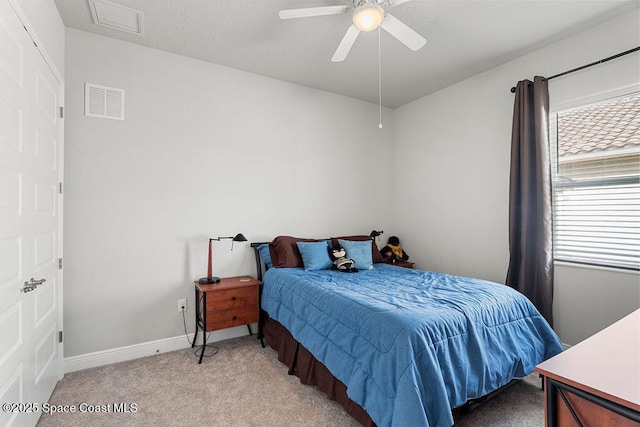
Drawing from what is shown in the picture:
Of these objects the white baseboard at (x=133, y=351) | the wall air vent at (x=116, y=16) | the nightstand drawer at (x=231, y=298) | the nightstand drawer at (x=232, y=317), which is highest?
the wall air vent at (x=116, y=16)

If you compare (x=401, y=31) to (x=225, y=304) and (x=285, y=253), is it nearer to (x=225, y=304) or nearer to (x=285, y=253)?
(x=285, y=253)

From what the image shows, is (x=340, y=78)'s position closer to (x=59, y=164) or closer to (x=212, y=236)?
(x=212, y=236)

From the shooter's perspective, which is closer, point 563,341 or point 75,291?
point 75,291

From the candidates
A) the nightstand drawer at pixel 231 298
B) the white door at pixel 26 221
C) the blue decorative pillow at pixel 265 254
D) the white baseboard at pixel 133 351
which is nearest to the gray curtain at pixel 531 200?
the blue decorative pillow at pixel 265 254

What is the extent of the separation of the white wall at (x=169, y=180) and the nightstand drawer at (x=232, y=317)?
1.42 ft

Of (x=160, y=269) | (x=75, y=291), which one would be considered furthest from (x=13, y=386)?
(x=160, y=269)

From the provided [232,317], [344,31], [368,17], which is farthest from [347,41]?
[232,317]

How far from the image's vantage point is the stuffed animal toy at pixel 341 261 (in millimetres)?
3070

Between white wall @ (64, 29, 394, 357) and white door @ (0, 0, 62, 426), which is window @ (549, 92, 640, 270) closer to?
white wall @ (64, 29, 394, 357)

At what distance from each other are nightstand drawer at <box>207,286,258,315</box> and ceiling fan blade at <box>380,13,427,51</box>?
2365 millimetres

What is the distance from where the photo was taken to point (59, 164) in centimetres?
234

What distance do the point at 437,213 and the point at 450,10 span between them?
2190 millimetres

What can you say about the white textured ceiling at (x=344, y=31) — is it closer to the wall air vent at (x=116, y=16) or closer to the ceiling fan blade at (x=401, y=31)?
the wall air vent at (x=116, y=16)

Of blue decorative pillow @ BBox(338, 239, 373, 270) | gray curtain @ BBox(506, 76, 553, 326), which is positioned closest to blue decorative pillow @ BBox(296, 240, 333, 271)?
blue decorative pillow @ BBox(338, 239, 373, 270)
